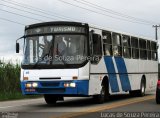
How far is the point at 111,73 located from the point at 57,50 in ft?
11.2

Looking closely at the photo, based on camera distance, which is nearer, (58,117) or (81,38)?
(58,117)

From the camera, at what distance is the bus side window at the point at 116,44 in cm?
2228

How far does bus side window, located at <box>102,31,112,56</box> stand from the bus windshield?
77.4 inches

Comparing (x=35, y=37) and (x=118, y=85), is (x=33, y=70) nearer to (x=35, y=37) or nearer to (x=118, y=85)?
(x=35, y=37)

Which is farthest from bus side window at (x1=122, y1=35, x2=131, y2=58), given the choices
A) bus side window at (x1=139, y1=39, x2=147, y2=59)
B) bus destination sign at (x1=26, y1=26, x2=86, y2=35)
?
bus destination sign at (x1=26, y1=26, x2=86, y2=35)

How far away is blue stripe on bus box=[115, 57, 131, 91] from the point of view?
2271 centimetres

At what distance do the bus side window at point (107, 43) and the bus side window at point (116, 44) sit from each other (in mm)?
542

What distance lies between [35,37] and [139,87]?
8201mm

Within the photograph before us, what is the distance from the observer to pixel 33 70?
19.3 m

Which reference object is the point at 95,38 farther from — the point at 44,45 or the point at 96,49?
the point at 44,45

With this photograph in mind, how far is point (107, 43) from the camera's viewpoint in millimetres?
21328

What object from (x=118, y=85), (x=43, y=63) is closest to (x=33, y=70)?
(x=43, y=63)

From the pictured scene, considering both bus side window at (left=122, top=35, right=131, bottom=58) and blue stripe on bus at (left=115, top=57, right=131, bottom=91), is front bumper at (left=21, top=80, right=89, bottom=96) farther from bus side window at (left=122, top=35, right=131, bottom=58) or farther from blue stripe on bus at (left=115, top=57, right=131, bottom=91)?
bus side window at (left=122, top=35, right=131, bottom=58)

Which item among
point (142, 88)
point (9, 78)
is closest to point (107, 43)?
point (142, 88)
